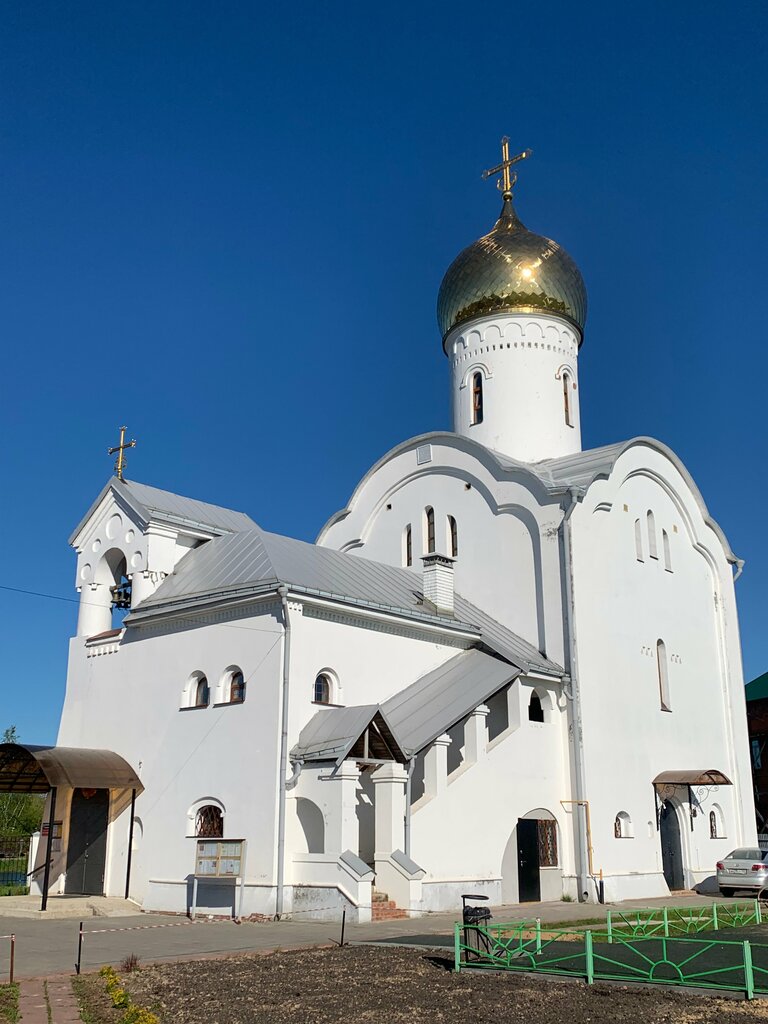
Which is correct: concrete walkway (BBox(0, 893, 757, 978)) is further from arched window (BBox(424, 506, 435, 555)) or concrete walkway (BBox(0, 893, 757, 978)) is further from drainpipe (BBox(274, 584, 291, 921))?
arched window (BBox(424, 506, 435, 555))

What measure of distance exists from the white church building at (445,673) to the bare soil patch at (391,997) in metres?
4.58

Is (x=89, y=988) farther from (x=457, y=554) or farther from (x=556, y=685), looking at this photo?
(x=457, y=554)

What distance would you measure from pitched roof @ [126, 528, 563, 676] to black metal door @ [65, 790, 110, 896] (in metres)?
3.10

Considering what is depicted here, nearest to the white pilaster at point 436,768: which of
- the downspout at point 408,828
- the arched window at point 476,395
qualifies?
the downspout at point 408,828

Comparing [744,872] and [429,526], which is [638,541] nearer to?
[429,526]

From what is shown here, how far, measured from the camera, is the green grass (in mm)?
7164

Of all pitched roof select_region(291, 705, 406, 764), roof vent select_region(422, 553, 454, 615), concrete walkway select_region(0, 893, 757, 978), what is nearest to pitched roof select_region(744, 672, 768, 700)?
roof vent select_region(422, 553, 454, 615)

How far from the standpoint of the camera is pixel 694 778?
19672 millimetres

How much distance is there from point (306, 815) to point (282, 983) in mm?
6274

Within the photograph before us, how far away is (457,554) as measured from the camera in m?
21.3

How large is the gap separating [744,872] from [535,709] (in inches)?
184

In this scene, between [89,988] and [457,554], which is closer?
[89,988]

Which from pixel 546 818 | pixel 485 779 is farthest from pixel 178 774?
pixel 546 818

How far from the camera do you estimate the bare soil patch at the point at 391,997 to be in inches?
278
